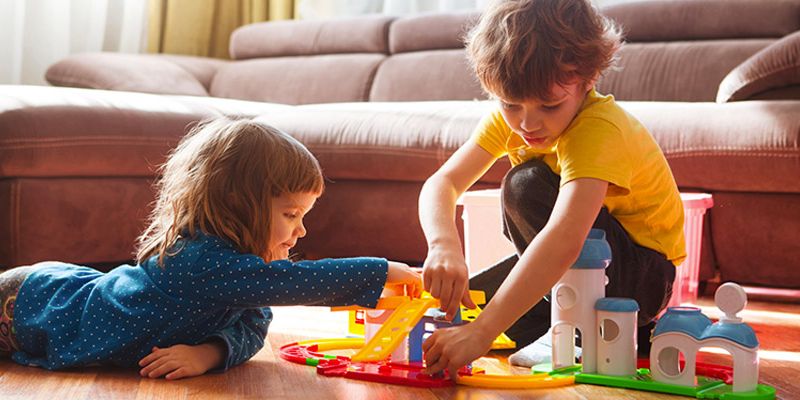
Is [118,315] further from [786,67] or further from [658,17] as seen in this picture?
[658,17]

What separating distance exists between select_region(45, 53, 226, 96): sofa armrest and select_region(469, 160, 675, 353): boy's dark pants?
205 centimetres

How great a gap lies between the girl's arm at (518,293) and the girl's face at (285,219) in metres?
0.28

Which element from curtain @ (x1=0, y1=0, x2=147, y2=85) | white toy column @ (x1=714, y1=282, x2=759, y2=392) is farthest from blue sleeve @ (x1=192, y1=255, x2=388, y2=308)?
curtain @ (x1=0, y1=0, x2=147, y2=85)

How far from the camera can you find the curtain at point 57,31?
12.2ft

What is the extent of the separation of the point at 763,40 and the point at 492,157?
1513mm

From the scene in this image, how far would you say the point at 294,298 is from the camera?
4.38ft

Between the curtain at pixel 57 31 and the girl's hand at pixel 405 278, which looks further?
the curtain at pixel 57 31

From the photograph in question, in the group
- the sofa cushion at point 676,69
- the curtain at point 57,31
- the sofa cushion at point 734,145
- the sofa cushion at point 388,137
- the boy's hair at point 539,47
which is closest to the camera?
the boy's hair at point 539,47

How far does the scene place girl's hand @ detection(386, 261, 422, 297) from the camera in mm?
1376

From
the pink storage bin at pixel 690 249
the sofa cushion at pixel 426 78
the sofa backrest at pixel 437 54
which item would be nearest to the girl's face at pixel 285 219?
the pink storage bin at pixel 690 249

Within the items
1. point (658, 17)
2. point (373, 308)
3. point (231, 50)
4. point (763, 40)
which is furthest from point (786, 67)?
point (231, 50)

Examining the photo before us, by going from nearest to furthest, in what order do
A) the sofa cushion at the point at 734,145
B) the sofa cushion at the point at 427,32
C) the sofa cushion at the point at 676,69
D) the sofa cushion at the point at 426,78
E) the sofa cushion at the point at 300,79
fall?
the sofa cushion at the point at 734,145 < the sofa cushion at the point at 676,69 < the sofa cushion at the point at 426,78 < the sofa cushion at the point at 427,32 < the sofa cushion at the point at 300,79

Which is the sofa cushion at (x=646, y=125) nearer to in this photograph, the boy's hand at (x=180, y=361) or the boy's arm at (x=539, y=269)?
the boy's arm at (x=539, y=269)

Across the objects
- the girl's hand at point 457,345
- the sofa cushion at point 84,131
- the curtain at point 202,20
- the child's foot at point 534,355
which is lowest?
the child's foot at point 534,355
